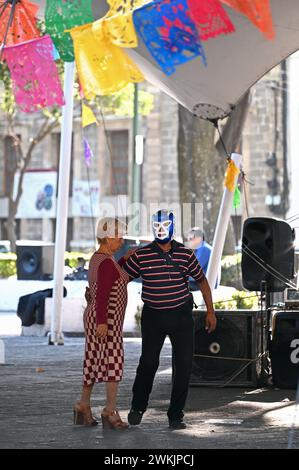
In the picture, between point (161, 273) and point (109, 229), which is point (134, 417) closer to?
point (161, 273)

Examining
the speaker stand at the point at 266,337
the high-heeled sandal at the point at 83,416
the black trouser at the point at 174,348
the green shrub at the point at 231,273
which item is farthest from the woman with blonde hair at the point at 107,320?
the green shrub at the point at 231,273

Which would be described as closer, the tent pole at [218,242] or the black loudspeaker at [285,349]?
the black loudspeaker at [285,349]

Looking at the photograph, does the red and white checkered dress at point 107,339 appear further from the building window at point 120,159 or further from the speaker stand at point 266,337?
the building window at point 120,159

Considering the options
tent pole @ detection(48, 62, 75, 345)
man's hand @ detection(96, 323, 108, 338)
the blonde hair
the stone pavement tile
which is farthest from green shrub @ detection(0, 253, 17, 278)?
man's hand @ detection(96, 323, 108, 338)

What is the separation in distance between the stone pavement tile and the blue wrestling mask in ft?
4.99

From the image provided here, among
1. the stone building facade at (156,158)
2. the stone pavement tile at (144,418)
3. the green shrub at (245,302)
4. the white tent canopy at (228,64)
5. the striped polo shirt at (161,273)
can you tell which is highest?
the stone building facade at (156,158)

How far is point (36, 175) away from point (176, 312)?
153 feet

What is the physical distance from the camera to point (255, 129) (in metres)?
51.7

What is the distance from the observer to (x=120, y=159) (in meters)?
57.5

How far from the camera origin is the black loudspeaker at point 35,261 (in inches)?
1203

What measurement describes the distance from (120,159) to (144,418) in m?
46.8

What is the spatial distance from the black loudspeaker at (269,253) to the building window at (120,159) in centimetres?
4206
